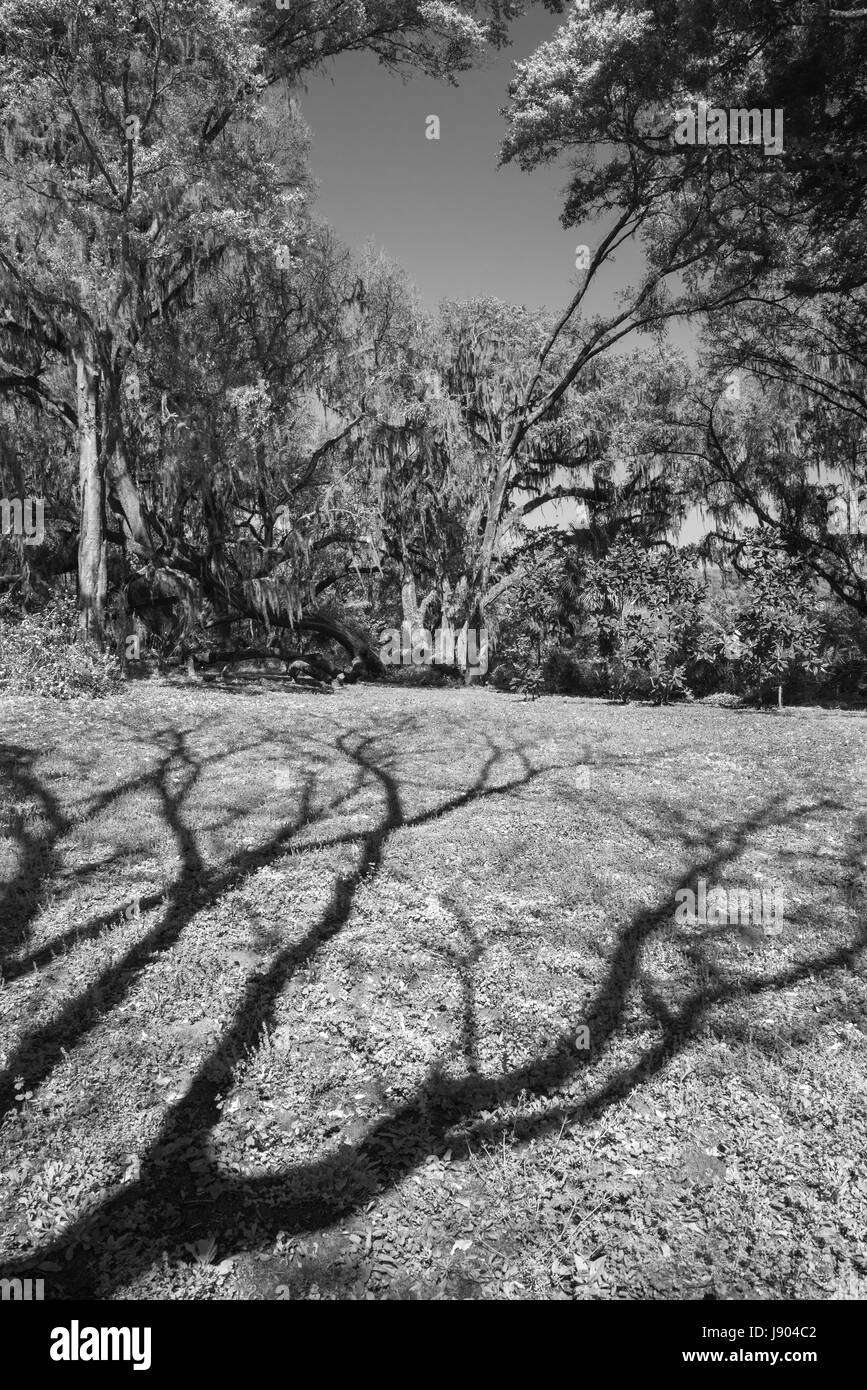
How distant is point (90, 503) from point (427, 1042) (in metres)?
12.8

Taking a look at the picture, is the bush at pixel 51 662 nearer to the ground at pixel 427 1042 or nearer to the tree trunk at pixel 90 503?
the tree trunk at pixel 90 503

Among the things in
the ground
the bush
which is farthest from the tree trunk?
the ground

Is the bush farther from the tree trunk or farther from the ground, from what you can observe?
the ground

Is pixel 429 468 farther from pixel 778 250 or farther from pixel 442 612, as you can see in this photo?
pixel 778 250

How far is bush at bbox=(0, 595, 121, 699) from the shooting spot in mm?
11758

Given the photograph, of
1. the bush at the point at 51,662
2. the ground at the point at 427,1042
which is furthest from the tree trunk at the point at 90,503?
the ground at the point at 427,1042

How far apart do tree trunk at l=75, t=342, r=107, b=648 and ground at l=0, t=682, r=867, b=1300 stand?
6595 mm

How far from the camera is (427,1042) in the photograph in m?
3.95

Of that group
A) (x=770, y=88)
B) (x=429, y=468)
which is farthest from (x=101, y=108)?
(x=770, y=88)

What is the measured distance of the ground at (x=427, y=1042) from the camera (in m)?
2.76

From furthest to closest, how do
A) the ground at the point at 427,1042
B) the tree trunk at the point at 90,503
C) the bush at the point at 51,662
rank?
the tree trunk at the point at 90,503, the bush at the point at 51,662, the ground at the point at 427,1042

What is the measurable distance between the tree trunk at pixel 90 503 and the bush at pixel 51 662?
0.53 meters

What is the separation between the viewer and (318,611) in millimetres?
19594

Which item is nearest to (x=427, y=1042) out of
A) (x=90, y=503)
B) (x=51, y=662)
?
(x=51, y=662)
